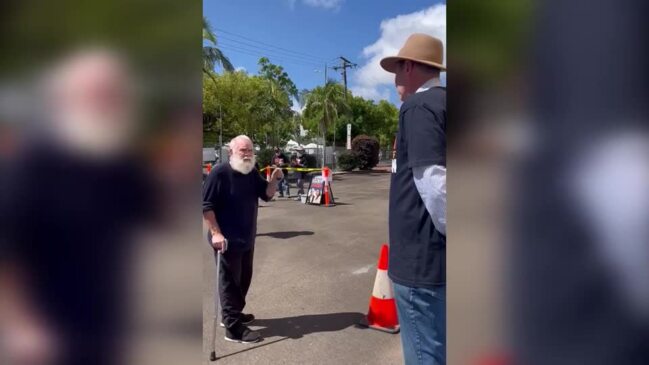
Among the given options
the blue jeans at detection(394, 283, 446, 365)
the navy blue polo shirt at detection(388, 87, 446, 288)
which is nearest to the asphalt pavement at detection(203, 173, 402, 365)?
the blue jeans at detection(394, 283, 446, 365)

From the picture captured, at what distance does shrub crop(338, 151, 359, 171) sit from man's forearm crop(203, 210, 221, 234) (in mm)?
30387

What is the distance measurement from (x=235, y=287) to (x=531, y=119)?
3225mm

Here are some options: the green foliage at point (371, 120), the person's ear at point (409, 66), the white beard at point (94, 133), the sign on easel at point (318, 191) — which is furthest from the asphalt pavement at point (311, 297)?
the green foliage at point (371, 120)

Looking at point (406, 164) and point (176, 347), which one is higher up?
point (406, 164)

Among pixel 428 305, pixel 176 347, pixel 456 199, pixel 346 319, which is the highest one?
pixel 456 199

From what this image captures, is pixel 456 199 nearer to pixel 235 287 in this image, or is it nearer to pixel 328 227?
pixel 235 287

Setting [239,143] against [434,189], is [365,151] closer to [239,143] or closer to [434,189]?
[239,143]

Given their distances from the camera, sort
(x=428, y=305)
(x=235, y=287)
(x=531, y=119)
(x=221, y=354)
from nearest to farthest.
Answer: (x=531, y=119) → (x=428, y=305) → (x=221, y=354) → (x=235, y=287)

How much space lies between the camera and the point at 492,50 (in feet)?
2.24

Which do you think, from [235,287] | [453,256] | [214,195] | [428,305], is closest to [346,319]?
[235,287]

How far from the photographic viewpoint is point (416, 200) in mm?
1639

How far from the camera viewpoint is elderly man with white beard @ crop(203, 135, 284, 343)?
133 inches

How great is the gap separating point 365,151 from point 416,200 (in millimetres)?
32089

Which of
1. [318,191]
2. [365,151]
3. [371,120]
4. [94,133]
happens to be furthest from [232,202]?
[371,120]
